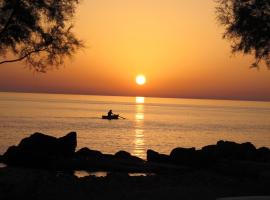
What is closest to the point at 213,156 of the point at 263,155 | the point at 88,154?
the point at 263,155

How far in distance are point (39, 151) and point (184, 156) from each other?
10982mm

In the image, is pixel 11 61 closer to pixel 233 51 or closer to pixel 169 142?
pixel 233 51

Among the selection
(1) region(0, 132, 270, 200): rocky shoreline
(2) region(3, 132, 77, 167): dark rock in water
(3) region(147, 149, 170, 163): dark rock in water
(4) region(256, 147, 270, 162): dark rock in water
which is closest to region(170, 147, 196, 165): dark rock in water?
(1) region(0, 132, 270, 200): rocky shoreline

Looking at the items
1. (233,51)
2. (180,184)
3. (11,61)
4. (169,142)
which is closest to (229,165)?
(233,51)

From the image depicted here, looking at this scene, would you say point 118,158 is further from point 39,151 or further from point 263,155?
point 263,155

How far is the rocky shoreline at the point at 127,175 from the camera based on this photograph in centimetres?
1869

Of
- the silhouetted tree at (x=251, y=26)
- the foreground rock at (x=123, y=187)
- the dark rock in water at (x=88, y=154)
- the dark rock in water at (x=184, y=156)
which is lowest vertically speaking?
the dark rock in water at (x=88, y=154)

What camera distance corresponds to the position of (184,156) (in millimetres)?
37031

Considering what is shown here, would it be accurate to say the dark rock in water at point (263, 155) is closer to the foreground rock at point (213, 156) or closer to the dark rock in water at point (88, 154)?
the foreground rock at point (213, 156)

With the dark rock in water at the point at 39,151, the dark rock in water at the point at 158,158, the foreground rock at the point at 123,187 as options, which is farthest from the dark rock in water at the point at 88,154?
the foreground rock at the point at 123,187

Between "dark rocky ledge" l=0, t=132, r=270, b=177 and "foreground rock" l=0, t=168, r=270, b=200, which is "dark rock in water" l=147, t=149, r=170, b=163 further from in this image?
"foreground rock" l=0, t=168, r=270, b=200

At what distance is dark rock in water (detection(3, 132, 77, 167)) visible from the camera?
3712 centimetres

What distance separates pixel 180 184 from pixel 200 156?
13755 mm

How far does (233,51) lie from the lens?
27484 millimetres
